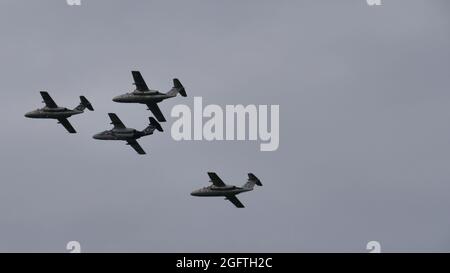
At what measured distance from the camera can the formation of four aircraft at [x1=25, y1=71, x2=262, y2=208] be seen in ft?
584

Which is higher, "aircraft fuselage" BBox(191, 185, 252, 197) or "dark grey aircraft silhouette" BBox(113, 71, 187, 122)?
"dark grey aircraft silhouette" BBox(113, 71, 187, 122)

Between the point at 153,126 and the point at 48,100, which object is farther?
the point at 153,126

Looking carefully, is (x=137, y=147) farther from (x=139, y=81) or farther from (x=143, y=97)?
(x=139, y=81)

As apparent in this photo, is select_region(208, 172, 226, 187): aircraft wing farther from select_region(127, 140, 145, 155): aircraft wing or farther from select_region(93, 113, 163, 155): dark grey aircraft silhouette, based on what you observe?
select_region(127, 140, 145, 155): aircraft wing

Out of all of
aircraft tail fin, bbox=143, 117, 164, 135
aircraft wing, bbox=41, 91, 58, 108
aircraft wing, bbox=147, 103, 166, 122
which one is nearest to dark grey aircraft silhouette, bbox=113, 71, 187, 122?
aircraft tail fin, bbox=143, 117, 164, 135

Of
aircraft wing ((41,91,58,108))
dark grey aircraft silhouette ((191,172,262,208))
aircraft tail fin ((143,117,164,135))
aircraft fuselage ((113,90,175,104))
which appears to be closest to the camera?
dark grey aircraft silhouette ((191,172,262,208))

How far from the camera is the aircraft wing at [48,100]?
590ft

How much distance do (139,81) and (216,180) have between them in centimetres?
1449

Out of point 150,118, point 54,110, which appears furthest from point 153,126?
point 54,110

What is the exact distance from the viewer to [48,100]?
180500 mm

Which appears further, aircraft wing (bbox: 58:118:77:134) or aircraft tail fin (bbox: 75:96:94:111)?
aircraft wing (bbox: 58:118:77:134)

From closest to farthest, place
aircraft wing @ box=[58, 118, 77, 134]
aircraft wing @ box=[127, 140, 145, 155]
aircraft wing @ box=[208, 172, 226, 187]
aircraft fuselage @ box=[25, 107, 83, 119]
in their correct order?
aircraft wing @ box=[208, 172, 226, 187], aircraft fuselage @ box=[25, 107, 83, 119], aircraft wing @ box=[58, 118, 77, 134], aircraft wing @ box=[127, 140, 145, 155]
